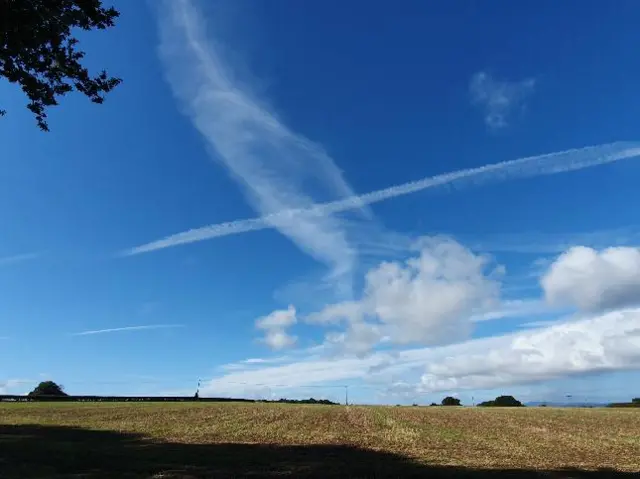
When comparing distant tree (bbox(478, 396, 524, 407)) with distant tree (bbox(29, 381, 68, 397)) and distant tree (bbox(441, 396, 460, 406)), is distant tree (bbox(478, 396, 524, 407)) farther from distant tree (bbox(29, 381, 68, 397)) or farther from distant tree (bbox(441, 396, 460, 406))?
distant tree (bbox(29, 381, 68, 397))

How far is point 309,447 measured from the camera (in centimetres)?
2741

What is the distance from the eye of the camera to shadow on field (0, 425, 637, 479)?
60.9 ft

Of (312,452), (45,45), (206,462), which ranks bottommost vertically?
(206,462)

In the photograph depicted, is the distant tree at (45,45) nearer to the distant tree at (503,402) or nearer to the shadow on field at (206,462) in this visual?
the shadow on field at (206,462)

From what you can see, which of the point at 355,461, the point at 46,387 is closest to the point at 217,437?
the point at 355,461

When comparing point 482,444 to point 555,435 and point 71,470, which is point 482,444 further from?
point 71,470

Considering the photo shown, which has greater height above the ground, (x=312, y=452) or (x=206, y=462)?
(x=312, y=452)

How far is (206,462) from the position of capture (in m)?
21.4

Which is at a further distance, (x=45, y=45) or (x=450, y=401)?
(x=450, y=401)

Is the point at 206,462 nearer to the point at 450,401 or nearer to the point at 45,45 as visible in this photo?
the point at 45,45

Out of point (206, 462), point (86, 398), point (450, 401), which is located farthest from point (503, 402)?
point (206, 462)

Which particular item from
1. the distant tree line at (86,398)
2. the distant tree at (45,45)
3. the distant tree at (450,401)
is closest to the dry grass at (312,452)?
the distant tree at (45,45)

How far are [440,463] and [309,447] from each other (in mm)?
8210

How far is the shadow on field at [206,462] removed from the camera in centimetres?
1856
